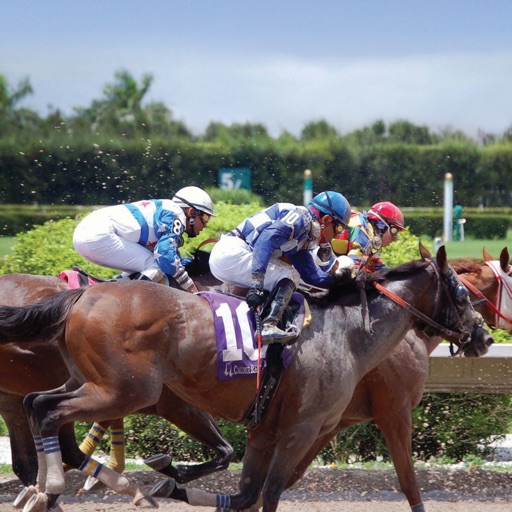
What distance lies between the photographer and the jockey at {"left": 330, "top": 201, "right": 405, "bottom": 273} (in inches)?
240

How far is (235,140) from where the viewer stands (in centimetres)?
2553

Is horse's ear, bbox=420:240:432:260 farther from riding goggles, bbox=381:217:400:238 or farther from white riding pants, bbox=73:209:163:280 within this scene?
white riding pants, bbox=73:209:163:280

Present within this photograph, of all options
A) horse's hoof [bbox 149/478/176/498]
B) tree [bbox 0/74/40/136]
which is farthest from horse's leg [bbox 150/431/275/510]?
tree [bbox 0/74/40/136]

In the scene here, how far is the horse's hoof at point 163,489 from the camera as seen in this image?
190 inches

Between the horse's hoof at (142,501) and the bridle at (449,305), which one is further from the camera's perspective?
the bridle at (449,305)

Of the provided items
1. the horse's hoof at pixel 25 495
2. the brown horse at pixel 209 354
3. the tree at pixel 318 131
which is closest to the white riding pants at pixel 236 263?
the brown horse at pixel 209 354

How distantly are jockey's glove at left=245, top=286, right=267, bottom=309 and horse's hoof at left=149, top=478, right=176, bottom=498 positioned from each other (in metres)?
0.98

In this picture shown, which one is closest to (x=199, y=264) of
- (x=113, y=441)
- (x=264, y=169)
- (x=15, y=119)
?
(x=113, y=441)

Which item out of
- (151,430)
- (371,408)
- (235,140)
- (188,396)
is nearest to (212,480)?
(151,430)

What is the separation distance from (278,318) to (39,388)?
1.57 meters

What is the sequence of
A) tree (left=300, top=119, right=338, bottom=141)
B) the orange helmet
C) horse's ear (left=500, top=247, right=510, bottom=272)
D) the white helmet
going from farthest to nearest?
tree (left=300, top=119, right=338, bottom=141)
the orange helmet
horse's ear (left=500, top=247, right=510, bottom=272)
the white helmet

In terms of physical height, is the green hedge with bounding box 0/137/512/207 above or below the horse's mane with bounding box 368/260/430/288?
below

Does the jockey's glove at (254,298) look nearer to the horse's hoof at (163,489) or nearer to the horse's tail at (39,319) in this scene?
the horse's tail at (39,319)

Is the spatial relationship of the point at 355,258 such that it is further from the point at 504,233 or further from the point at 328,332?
the point at 504,233
